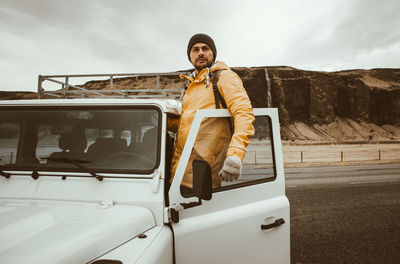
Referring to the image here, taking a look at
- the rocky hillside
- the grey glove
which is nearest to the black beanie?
the grey glove

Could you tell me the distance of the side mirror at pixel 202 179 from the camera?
124 cm

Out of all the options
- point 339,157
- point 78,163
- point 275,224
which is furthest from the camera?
point 339,157

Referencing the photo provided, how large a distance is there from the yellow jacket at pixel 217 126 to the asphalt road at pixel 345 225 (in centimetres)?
265

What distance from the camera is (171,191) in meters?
1.48

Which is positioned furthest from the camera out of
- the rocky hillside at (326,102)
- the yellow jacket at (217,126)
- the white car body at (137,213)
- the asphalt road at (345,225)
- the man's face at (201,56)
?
the rocky hillside at (326,102)

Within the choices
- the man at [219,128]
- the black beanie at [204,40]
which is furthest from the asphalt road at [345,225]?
the black beanie at [204,40]

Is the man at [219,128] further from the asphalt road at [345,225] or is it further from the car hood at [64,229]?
the asphalt road at [345,225]

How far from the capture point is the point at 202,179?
1248mm

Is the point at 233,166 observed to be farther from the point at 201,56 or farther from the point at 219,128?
the point at 201,56

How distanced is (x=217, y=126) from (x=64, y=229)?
→ 1045 mm

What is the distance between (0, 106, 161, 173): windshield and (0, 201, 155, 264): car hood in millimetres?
282

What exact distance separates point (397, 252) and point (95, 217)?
439 cm

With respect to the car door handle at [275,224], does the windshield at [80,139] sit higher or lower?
higher

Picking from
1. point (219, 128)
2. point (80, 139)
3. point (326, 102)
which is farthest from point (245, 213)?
point (326, 102)
